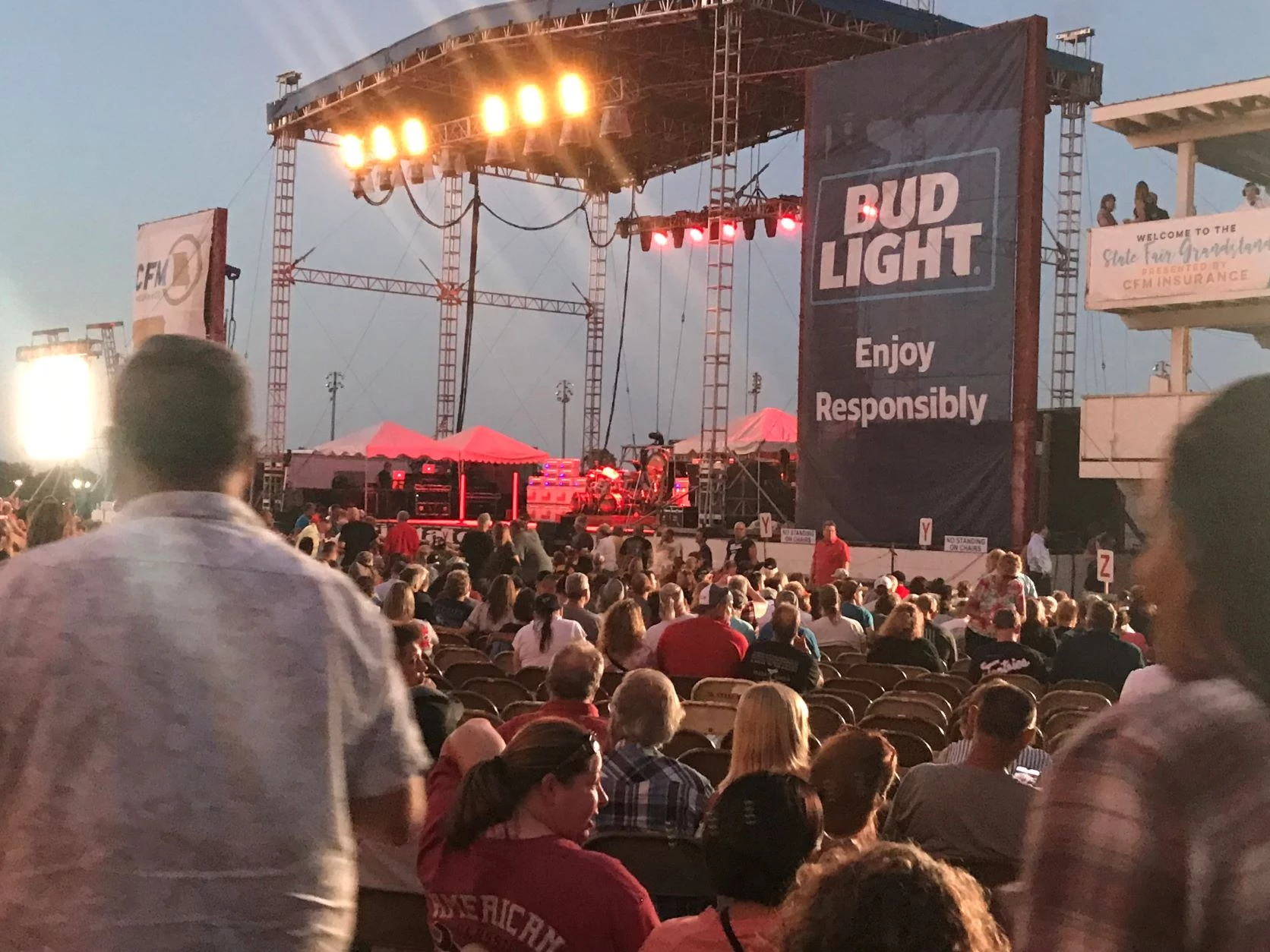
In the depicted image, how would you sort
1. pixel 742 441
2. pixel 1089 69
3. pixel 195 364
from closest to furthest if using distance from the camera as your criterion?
pixel 195 364 → pixel 742 441 → pixel 1089 69

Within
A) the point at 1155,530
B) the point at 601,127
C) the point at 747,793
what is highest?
the point at 601,127

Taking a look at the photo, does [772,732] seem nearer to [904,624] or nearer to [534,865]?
[534,865]

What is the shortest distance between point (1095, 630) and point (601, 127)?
20.4 metres

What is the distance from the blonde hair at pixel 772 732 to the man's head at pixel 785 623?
3268 millimetres

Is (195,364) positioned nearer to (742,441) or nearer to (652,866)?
(652,866)

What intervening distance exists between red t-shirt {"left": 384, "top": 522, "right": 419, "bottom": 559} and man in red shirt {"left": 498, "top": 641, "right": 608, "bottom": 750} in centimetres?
1022

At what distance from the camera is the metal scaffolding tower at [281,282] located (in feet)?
110

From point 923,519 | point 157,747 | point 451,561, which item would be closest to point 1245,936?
point 157,747

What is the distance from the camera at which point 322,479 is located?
3180cm

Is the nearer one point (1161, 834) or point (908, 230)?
point (1161, 834)

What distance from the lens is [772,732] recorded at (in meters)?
4.07

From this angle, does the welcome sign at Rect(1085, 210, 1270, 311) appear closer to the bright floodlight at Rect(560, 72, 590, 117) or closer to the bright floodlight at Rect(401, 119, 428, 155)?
the bright floodlight at Rect(560, 72, 590, 117)

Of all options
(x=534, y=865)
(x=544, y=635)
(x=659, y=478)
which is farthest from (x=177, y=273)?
(x=534, y=865)

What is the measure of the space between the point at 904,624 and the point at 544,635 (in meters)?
2.22
